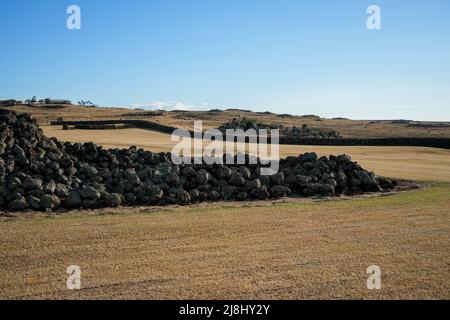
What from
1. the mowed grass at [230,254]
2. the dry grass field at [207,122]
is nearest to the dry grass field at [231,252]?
the mowed grass at [230,254]

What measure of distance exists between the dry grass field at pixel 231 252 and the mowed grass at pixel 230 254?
0.10 feet

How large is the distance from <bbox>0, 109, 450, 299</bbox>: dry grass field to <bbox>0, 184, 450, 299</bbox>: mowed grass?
3cm

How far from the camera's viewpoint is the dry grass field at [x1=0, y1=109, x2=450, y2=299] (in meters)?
10.0

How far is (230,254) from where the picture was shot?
12562 mm

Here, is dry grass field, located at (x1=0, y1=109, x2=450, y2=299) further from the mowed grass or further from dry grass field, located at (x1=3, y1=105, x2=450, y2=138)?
dry grass field, located at (x1=3, y1=105, x2=450, y2=138)

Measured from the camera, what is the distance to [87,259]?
11.8 m

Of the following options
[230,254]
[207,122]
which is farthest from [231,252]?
[207,122]

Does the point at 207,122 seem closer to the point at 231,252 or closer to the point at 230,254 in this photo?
the point at 231,252

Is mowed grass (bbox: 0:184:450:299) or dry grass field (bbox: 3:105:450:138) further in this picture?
dry grass field (bbox: 3:105:450:138)

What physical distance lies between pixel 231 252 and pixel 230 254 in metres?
0.19

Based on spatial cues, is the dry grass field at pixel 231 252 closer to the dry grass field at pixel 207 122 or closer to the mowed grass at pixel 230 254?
the mowed grass at pixel 230 254

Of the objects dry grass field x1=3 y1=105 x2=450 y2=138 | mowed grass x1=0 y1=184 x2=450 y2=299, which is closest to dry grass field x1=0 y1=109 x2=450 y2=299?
mowed grass x1=0 y1=184 x2=450 y2=299
